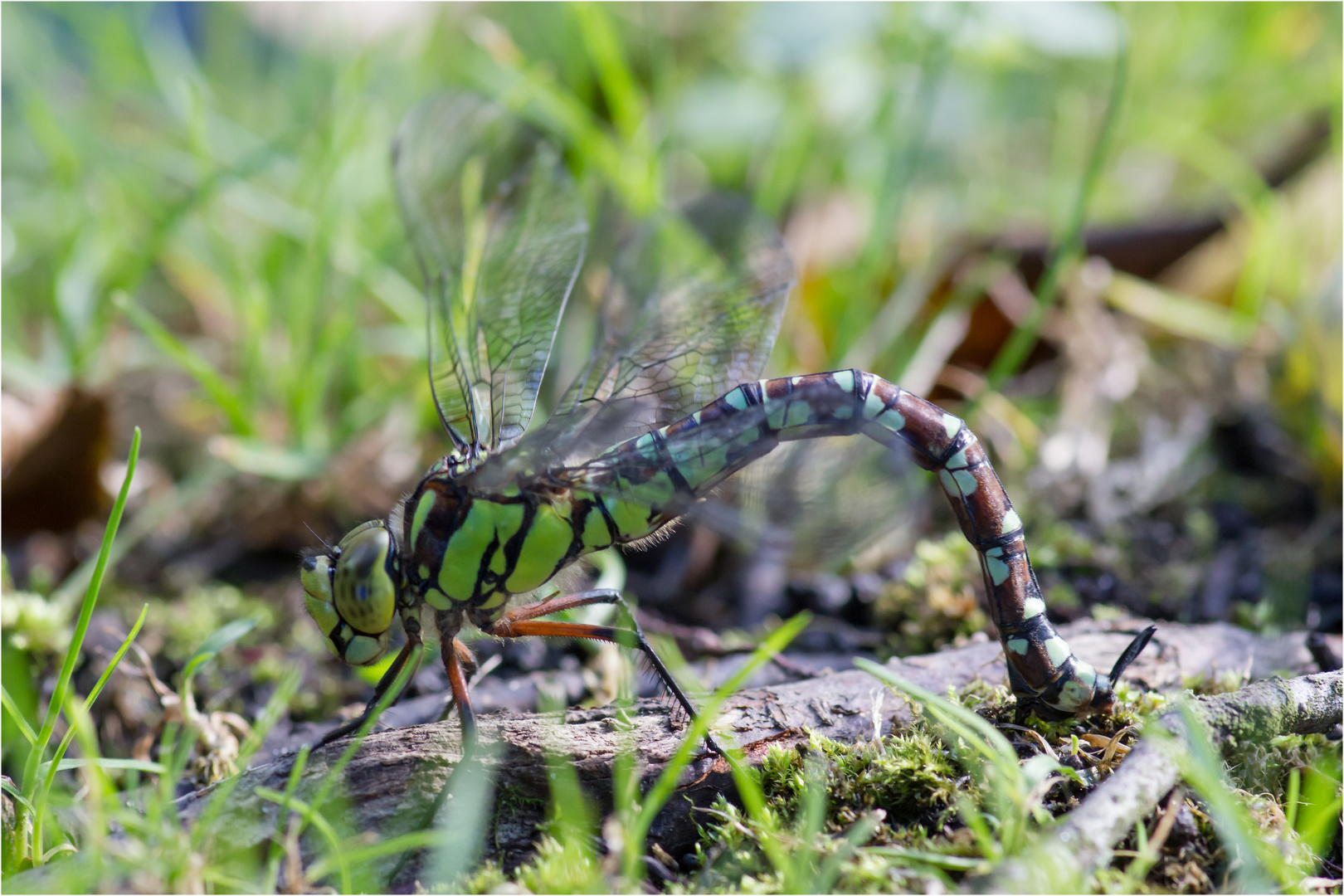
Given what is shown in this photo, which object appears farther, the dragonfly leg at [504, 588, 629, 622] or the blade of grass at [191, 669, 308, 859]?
the dragonfly leg at [504, 588, 629, 622]

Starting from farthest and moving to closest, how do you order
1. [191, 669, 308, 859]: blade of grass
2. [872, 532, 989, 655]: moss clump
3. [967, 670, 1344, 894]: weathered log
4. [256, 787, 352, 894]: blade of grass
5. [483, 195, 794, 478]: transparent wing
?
1. [872, 532, 989, 655]: moss clump
2. [483, 195, 794, 478]: transparent wing
3. [191, 669, 308, 859]: blade of grass
4. [256, 787, 352, 894]: blade of grass
5. [967, 670, 1344, 894]: weathered log

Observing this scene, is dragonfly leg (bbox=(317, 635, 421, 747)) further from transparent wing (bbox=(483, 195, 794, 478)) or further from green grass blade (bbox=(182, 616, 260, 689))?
transparent wing (bbox=(483, 195, 794, 478))

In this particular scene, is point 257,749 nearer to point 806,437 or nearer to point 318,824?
point 318,824

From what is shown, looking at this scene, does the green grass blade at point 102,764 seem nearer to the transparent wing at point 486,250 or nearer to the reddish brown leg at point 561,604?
the reddish brown leg at point 561,604

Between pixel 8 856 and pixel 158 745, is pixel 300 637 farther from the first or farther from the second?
pixel 8 856

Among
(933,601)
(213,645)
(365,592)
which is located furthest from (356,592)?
(933,601)

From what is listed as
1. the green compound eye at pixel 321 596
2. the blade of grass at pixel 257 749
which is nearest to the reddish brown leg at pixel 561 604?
the green compound eye at pixel 321 596

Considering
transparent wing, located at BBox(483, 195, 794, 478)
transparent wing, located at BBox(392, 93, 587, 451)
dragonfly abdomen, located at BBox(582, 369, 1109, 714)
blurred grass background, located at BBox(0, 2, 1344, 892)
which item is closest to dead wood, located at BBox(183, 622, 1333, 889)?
dragonfly abdomen, located at BBox(582, 369, 1109, 714)

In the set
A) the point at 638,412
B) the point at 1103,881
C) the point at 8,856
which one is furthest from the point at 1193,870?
the point at 8,856
